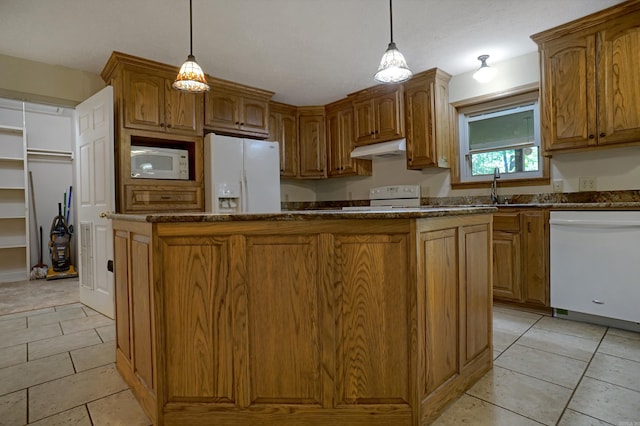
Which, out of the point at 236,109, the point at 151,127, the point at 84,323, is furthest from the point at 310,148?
the point at 84,323

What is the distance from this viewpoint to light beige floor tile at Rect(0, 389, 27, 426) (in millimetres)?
1518

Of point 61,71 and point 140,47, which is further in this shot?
point 61,71

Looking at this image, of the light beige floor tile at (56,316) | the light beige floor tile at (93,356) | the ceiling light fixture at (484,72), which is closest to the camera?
the light beige floor tile at (93,356)

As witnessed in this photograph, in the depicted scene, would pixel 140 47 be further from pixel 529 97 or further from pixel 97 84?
pixel 529 97

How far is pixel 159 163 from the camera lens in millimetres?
3311

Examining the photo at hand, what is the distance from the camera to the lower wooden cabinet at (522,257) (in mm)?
2777

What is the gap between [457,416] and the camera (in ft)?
4.86

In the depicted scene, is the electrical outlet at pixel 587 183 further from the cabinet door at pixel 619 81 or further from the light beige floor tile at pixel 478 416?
the light beige floor tile at pixel 478 416

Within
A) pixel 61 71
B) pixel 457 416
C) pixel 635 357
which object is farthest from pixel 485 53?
pixel 61 71

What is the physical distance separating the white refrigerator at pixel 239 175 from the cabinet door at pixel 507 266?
A: 224 cm

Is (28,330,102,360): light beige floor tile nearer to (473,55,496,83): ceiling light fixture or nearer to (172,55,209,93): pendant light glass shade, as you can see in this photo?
(172,55,209,93): pendant light glass shade

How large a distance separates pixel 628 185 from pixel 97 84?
16.6 ft

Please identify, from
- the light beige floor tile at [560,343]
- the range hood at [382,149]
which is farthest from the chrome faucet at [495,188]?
the light beige floor tile at [560,343]

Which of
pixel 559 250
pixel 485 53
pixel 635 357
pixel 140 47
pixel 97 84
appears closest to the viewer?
pixel 635 357
